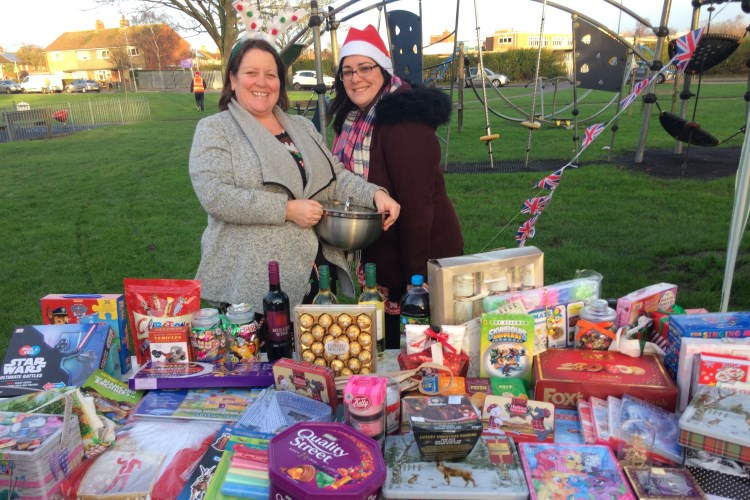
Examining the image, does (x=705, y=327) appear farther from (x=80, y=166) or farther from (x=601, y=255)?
(x=80, y=166)

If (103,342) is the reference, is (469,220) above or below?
below

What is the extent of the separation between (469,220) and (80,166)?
8.67 meters

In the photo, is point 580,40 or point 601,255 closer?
point 601,255

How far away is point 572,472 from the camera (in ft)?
4.21

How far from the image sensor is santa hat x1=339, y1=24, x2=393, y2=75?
248cm

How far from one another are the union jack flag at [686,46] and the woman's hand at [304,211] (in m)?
1.76

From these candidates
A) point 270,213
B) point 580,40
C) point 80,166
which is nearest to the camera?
point 270,213

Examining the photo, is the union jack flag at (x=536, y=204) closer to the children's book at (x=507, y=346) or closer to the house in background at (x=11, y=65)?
the children's book at (x=507, y=346)

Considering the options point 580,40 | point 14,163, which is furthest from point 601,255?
point 14,163

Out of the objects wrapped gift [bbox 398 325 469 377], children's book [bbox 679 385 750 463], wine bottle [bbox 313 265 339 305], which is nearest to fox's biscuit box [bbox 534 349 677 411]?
children's book [bbox 679 385 750 463]

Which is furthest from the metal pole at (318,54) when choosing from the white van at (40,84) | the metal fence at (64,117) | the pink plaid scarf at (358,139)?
the white van at (40,84)

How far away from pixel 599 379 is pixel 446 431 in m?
0.55

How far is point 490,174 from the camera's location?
8.23 metres

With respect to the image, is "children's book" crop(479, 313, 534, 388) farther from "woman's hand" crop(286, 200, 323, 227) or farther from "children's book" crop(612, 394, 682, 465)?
"woman's hand" crop(286, 200, 323, 227)
